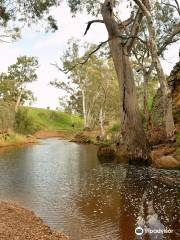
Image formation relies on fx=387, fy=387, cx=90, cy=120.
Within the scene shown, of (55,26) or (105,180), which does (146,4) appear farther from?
(105,180)

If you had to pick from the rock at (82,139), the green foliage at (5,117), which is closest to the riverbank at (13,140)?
the green foliage at (5,117)

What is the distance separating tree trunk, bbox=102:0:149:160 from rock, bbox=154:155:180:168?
1.83 m

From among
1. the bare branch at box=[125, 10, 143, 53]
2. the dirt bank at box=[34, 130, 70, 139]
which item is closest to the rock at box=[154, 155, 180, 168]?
the bare branch at box=[125, 10, 143, 53]

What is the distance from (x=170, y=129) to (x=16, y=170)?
26.4 feet

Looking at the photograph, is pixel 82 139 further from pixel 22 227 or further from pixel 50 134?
pixel 22 227

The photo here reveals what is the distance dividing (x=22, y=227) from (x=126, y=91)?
12430mm

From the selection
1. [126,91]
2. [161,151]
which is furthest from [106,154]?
[161,151]

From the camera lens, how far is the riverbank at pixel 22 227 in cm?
755

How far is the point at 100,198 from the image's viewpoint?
1252cm

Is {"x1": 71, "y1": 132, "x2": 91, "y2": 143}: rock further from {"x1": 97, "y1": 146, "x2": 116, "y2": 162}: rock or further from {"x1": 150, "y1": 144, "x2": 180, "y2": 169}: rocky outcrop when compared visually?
{"x1": 150, "y1": 144, "x2": 180, "y2": 169}: rocky outcrop

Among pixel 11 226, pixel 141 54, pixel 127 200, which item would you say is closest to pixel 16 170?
pixel 127 200

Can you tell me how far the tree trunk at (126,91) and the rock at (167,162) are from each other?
1.83 m

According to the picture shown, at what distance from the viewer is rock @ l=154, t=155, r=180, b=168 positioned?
16.5 metres

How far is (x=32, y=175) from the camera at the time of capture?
59.8 ft
